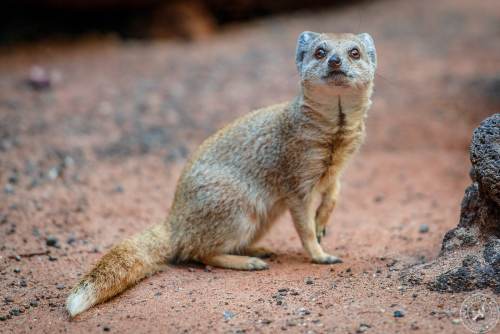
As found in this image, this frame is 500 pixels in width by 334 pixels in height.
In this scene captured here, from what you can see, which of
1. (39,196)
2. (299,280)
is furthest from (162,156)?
(299,280)

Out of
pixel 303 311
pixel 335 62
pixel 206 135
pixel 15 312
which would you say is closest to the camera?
pixel 303 311

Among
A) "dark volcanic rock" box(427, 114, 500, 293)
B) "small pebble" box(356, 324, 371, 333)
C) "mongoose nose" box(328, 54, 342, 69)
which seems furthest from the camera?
"mongoose nose" box(328, 54, 342, 69)

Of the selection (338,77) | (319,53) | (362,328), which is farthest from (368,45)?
(362,328)

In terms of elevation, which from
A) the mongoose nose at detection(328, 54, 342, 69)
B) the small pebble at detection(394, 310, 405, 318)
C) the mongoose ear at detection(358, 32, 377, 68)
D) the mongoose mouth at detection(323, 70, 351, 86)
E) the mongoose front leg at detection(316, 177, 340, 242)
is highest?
the mongoose ear at detection(358, 32, 377, 68)

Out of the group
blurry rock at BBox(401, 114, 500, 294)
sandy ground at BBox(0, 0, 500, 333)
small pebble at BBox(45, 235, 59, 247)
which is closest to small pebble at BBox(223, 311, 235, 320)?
sandy ground at BBox(0, 0, 500, 333)

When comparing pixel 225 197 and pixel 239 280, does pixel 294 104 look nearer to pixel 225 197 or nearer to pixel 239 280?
pixel 225 197

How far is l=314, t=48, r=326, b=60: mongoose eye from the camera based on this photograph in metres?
4.45

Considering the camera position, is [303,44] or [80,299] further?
[303,44]

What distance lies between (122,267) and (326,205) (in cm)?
170

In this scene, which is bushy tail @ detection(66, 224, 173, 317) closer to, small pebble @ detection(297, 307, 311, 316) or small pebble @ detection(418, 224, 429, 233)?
small pebble @ detection(297, 307, 311, 316)

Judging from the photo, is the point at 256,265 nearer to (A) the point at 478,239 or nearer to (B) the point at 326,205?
(B) the point at 326,205

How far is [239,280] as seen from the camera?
4.50 m

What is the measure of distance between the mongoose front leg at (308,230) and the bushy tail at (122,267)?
1005 millimetres

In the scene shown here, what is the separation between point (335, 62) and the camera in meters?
4.18
